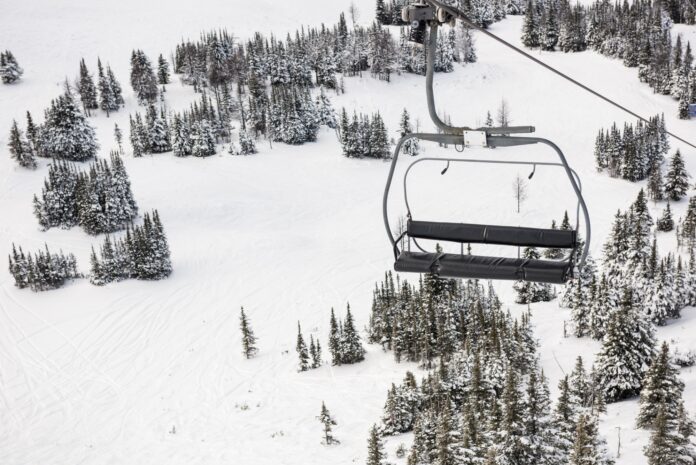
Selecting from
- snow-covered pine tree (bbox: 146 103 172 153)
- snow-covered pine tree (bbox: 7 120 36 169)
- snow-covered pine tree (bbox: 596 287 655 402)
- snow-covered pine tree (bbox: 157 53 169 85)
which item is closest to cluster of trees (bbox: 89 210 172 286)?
snow-covered pine tree (bbox: 7 120 36 169)

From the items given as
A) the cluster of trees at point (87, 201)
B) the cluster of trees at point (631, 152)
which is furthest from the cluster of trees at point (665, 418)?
the cluster of trees at point (631, 152)

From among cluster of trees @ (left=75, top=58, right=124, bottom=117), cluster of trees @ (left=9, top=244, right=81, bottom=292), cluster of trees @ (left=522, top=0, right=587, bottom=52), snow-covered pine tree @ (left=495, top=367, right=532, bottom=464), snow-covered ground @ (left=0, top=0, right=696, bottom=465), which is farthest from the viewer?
cluster of trees @ (left=522, top=0, right=587, bottom=52)

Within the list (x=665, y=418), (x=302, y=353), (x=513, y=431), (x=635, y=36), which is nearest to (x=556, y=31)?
(x=635, y=36)

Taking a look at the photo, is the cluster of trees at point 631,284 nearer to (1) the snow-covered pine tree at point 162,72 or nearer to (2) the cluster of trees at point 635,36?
(2) the cluster of trees at point 635,36

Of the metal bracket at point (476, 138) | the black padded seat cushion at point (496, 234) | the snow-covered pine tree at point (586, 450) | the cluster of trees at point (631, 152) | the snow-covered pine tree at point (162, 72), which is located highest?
the snow-covered pine tree at point (162, 72)

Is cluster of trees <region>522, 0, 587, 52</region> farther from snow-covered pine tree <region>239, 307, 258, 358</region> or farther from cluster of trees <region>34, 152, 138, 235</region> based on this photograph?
snow-covered pine tree <region>239, 307, 258, 358</region>

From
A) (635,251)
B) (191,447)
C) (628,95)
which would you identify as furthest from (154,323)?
(628,95)

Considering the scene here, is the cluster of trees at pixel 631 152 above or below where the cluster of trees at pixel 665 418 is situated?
above

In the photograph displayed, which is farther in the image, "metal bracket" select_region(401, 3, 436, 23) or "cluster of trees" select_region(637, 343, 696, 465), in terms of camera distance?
"cluster of trees" select_region(637, 343, 696, 465)

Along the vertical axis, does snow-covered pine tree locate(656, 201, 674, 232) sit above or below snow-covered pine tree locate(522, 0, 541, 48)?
below
